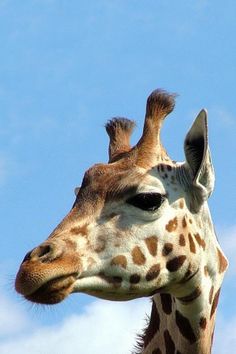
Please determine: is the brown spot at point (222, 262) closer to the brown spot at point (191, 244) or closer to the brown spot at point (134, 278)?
the brown spot at point (191, 244)

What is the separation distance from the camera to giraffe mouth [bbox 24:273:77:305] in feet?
32.8

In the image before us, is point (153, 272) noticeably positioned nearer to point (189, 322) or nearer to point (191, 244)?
point (191, 244)

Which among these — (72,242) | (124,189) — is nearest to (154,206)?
(124,189)

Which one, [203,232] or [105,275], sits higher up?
[203,232]

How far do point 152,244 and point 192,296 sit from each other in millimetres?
800

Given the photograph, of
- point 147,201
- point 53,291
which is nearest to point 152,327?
point 147,201

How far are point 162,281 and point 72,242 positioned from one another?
1.07 meters

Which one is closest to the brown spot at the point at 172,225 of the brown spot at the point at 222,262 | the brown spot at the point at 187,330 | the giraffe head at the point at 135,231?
the giraffe head at the point at 135,231

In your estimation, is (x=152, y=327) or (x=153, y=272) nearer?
(x=153, y=272)

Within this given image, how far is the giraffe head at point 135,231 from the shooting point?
1013 cm

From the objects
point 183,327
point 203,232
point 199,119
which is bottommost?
point 183,327

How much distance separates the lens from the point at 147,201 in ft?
35.9

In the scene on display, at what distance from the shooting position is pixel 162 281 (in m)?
10.8

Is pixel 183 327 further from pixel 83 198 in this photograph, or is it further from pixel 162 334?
pixel 83 198
